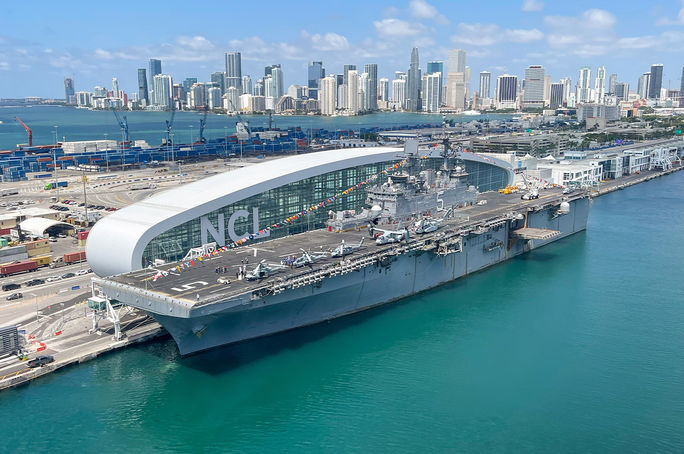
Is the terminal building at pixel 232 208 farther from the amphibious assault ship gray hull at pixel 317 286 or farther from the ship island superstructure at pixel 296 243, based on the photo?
the amphibious assault ship gray hull at pixel 317 286

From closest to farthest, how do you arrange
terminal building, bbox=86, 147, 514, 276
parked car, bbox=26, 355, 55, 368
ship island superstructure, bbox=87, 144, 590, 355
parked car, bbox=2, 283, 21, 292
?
parked car, bbox=26, 355, 55, 368 < ship island superstructure, bbox=87, 144, 590, 355 < terminal building, bbox=86, 147, 514, 276 < parked car, bbox=2, 283, 21, 292

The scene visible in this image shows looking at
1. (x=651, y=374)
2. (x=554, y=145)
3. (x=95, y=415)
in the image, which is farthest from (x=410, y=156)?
(x=554, y=145)

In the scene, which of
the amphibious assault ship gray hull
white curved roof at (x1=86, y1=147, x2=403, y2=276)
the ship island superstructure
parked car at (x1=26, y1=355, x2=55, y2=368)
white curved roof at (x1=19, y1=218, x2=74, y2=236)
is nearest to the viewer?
parked car at (x1=26, y1=355, x2=55, y2=368)

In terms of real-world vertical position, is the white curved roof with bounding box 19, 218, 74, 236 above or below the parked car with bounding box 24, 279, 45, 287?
above

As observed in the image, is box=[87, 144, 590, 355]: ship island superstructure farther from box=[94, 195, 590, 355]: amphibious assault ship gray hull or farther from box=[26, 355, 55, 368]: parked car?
box=[26, 355, 55, 368]: parked car

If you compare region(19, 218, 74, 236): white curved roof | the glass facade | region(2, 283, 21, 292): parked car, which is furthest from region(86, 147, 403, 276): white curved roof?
region(19, 218, 74, 236): white curved roof

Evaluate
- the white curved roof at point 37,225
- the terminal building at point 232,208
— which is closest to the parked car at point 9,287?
the terminal building at point 232,208
